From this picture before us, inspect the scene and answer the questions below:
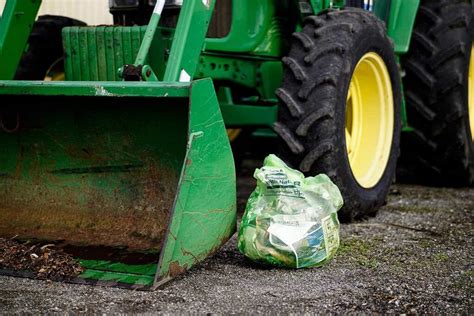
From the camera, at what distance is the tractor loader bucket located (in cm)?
350

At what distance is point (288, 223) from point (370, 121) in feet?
5.58

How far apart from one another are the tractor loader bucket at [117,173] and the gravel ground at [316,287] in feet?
0.42

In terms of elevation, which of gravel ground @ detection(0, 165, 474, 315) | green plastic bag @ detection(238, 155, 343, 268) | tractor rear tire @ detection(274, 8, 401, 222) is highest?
tractor rear tire @ detection(274, 8, 401, 222)

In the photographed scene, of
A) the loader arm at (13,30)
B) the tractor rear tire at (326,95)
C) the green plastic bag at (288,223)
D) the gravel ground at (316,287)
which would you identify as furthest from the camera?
the loader arm at (13,30)

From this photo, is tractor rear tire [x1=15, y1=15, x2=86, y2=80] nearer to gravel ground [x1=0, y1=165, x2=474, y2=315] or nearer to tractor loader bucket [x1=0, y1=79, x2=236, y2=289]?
tractor loader bucket [x1=0, y1=79, x2=236, y2=289]

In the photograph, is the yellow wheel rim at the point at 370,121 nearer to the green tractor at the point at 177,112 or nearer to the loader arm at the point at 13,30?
the green tractor at the point at 177,112

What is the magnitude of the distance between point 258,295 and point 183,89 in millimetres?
859

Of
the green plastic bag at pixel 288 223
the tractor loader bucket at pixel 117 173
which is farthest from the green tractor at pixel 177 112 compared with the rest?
the green plastic bag at pixel 288 223

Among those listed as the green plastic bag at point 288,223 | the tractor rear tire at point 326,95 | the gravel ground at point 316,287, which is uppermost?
the tractor rear tire at point 326,95

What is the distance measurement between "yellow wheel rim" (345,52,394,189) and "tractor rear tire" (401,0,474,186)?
0.75 m

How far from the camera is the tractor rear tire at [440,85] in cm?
583

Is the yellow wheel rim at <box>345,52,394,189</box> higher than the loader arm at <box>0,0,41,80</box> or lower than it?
lower

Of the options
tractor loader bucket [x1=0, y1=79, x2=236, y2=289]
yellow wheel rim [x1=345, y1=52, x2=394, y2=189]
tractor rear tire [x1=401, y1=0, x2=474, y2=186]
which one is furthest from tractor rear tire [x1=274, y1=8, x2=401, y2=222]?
tractor rear tire [x1=401, y1=0, x2=474, y2=186]

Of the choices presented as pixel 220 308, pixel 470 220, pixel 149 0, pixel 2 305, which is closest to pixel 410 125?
pixel 470 220
